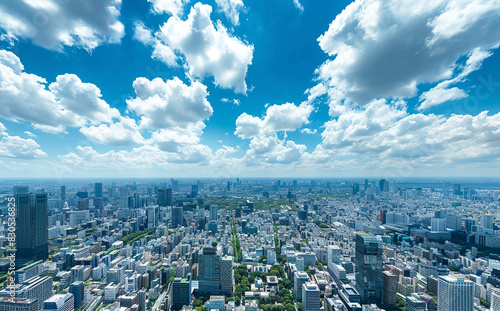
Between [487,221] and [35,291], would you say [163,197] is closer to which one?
[35,291]

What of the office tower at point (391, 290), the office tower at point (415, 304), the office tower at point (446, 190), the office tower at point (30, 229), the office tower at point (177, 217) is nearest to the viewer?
the office tower at point (415, 304)

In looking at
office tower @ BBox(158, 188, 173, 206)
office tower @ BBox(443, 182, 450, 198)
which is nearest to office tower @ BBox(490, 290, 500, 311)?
office tower @ BBox(443, 182, 450, 198)

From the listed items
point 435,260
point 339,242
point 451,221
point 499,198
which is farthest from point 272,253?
point 499,198

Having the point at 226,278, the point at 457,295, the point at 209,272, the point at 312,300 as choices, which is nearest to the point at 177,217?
the point at 209,272

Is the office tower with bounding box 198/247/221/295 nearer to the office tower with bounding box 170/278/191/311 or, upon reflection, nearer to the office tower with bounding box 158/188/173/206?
the office tower with bounding box 170/278/191/311

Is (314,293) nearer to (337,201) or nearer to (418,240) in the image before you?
(418,240)

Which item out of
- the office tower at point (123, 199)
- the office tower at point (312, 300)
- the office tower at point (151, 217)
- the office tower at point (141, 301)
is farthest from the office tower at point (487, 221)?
the office tower at point (123, 199)

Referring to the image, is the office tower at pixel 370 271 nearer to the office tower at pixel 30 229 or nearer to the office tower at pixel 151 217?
the office tower at pixel 30 229
